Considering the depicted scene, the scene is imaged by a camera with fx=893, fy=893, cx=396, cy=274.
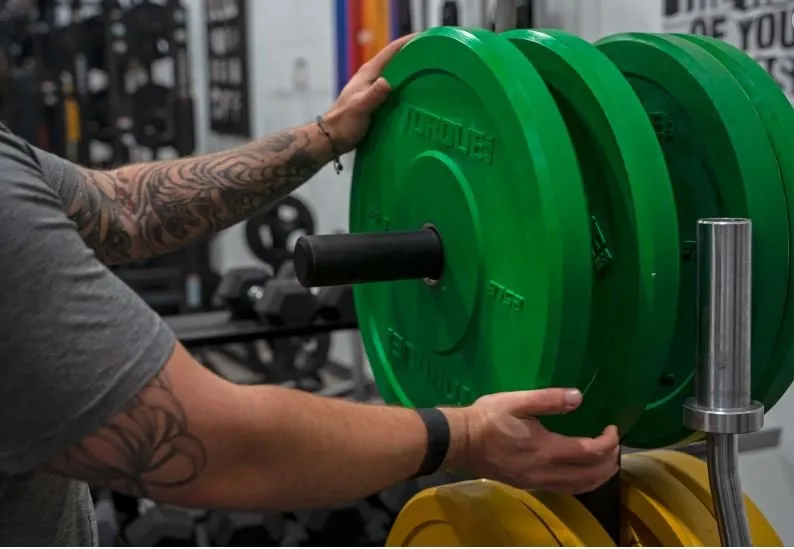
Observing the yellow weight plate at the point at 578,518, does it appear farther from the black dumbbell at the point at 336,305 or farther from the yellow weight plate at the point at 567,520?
the black dumbbell at the point at 336,305

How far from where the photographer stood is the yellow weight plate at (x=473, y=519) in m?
0.96

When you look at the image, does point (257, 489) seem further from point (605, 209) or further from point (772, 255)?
point (772, 255)

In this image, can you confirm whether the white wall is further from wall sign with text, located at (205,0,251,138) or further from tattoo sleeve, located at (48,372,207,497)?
tattoo sleeve, located at (48,372,207,497)

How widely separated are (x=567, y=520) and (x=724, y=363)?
0.25m

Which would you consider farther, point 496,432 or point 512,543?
point 512,543

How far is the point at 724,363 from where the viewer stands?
84cm

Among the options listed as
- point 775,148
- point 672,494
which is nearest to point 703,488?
point 672,494

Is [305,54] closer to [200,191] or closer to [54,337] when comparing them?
[200,191]

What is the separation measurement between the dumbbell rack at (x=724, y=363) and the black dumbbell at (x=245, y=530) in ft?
4.19

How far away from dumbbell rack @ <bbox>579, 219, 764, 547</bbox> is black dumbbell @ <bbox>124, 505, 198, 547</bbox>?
130 cm

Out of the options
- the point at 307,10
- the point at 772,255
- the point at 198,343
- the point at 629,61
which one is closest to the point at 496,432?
the point at 772,255

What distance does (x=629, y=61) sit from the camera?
99 centimetres

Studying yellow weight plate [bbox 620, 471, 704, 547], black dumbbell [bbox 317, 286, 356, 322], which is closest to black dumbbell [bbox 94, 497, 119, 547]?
black dumbbell [bbox 317, 286, 356, 322]

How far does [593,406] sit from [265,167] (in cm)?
61
